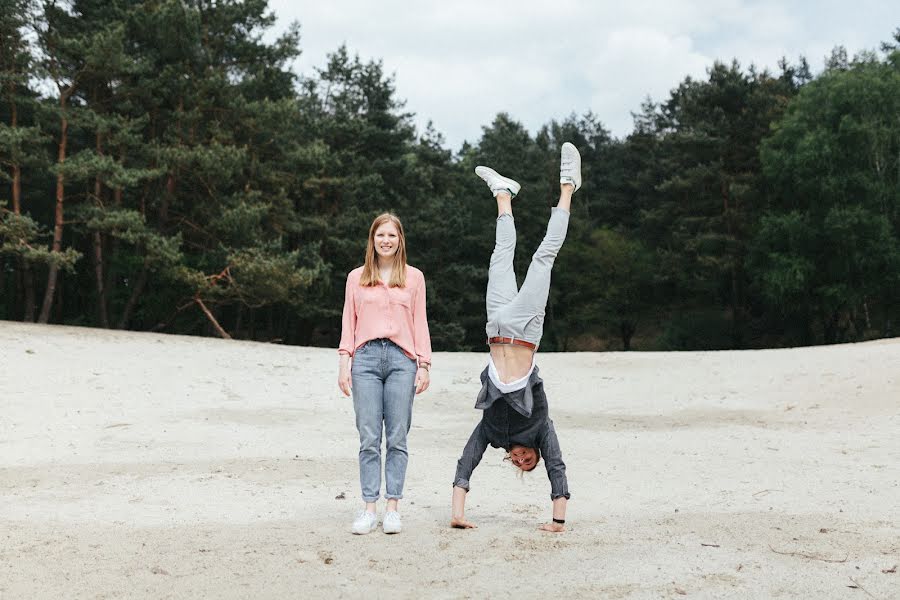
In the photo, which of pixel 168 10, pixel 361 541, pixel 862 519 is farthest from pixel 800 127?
pixel 361 541

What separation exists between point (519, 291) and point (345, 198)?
2755cm

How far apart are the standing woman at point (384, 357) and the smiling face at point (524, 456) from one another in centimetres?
64

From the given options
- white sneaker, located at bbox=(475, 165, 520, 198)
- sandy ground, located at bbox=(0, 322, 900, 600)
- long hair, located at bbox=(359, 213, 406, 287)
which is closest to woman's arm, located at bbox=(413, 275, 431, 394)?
long hair, located at bbox=(359, 213, 406, 287)

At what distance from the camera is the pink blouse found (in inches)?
173

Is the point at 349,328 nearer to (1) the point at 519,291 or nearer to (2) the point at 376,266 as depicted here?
(2) the point at 376,266

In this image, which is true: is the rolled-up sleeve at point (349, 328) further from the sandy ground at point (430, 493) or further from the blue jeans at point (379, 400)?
the sandy ground at point (430, 493)

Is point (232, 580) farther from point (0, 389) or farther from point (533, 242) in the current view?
point (533, 242)

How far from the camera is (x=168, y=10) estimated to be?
20.7 metres

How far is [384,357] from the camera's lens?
173 inches

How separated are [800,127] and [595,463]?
2685 cm

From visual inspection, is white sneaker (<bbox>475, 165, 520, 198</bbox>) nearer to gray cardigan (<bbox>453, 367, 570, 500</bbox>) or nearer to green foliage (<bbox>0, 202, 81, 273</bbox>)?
gray cardigan (<bbox>453, 367, 570, 500</bbox>)

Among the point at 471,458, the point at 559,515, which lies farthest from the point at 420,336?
the point at 559,515

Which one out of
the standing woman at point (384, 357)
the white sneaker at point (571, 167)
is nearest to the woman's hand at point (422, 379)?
the standing woman at point (384, 357)

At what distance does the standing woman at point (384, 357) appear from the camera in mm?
4379
